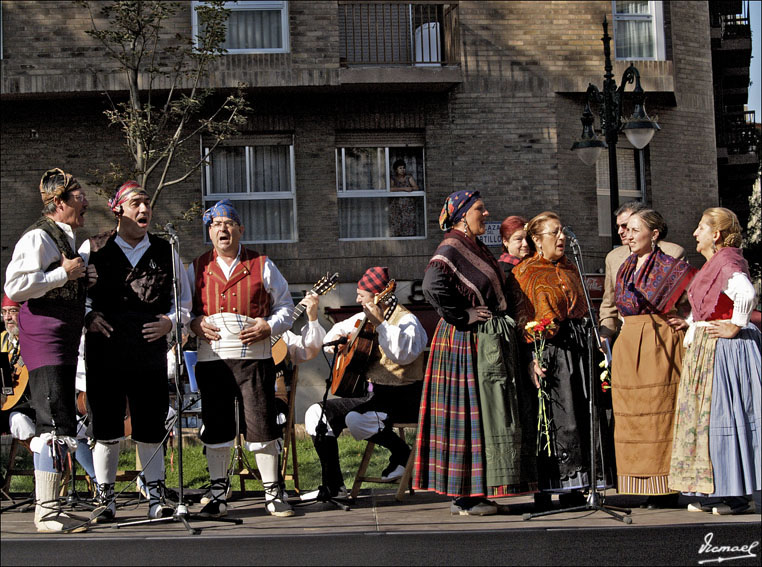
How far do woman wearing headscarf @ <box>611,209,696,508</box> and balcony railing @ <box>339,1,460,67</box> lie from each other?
1119 centimetres

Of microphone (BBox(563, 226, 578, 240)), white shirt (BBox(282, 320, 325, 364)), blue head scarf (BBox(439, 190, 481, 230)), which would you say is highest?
blue head scarf (BBox(439, 190, 481, 230))

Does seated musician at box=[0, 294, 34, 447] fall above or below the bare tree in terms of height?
below

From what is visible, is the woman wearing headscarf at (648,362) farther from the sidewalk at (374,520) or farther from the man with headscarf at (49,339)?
the man with headscarf at (49,339)

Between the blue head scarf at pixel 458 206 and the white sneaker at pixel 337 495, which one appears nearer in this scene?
the blue head scarf at pixel 458 206

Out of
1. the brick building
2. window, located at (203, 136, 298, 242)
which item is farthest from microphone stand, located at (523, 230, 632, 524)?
window, located at (203, 136, 298, 242)

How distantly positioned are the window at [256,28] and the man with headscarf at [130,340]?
11317 mm

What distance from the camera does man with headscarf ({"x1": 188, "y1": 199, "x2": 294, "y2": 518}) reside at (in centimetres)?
791

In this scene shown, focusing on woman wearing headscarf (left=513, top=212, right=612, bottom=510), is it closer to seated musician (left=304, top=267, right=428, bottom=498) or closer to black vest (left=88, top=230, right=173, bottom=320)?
seated musician (left=304, top=267, right=428, bottom=498)

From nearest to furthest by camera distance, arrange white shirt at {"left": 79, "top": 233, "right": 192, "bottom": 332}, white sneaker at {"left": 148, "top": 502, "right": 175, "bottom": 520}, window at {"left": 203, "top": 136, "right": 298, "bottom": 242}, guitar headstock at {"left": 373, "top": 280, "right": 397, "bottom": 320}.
Answer: white sneaker at {"left": 148, "top": 502, "right": 175, "bottom": 520}, white shirt at {"left": 79, "top": 233, "right": 192, "bottom": 332}, guitar headstock at {"left": 373, "top": 280, "right": 397, "bottom": 320}, window at {"left": 203, "top": 136, "right": 298, "bottom": 242}

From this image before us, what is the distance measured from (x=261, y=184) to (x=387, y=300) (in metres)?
9.88

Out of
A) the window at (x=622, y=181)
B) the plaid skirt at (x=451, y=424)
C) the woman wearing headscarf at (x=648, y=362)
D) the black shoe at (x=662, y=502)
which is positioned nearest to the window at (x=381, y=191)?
the window at (x=622, y=181)

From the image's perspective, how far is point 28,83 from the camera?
17719 mm

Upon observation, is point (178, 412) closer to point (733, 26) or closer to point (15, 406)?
point (15, 406)

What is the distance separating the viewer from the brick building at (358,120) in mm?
17984
